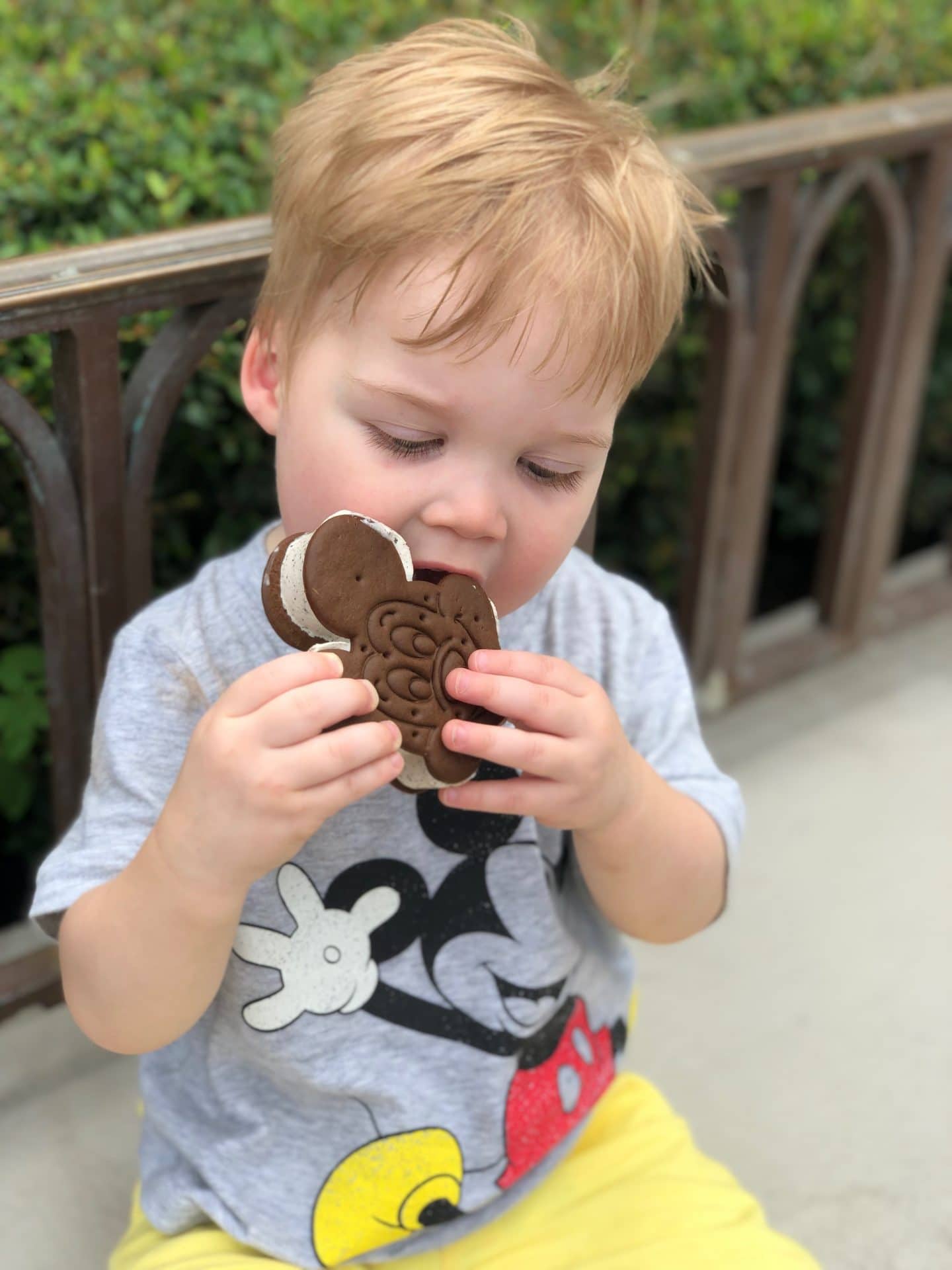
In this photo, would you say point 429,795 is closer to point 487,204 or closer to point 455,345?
point 455,345

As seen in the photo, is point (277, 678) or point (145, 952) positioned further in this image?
point (145, 952)

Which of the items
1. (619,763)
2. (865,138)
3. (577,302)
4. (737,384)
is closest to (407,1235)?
(619,763)

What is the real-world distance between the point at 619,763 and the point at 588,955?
36 cm

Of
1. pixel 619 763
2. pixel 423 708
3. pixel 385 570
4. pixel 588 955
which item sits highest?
pixel 385 570

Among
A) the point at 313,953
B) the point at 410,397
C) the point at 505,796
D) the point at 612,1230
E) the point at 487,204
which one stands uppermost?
the point at 487,204

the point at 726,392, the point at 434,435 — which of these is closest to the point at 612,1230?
the point at 434,435

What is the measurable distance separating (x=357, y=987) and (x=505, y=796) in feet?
0.97

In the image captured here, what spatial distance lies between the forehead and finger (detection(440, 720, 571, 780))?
281 millimetres

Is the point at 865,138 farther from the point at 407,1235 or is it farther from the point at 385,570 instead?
the point at 407,1235

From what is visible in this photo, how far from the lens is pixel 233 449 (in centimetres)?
208

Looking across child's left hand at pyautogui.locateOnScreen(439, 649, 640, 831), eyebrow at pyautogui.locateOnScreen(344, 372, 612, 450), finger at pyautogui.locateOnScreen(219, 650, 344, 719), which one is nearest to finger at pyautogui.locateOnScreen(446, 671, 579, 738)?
child's left hand at pyautogui.locateOnScreen(439, 649, 640, 831)

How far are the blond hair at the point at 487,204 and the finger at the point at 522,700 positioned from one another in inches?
10.6

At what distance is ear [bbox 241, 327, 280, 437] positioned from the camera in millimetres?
1368

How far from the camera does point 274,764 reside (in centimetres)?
112
